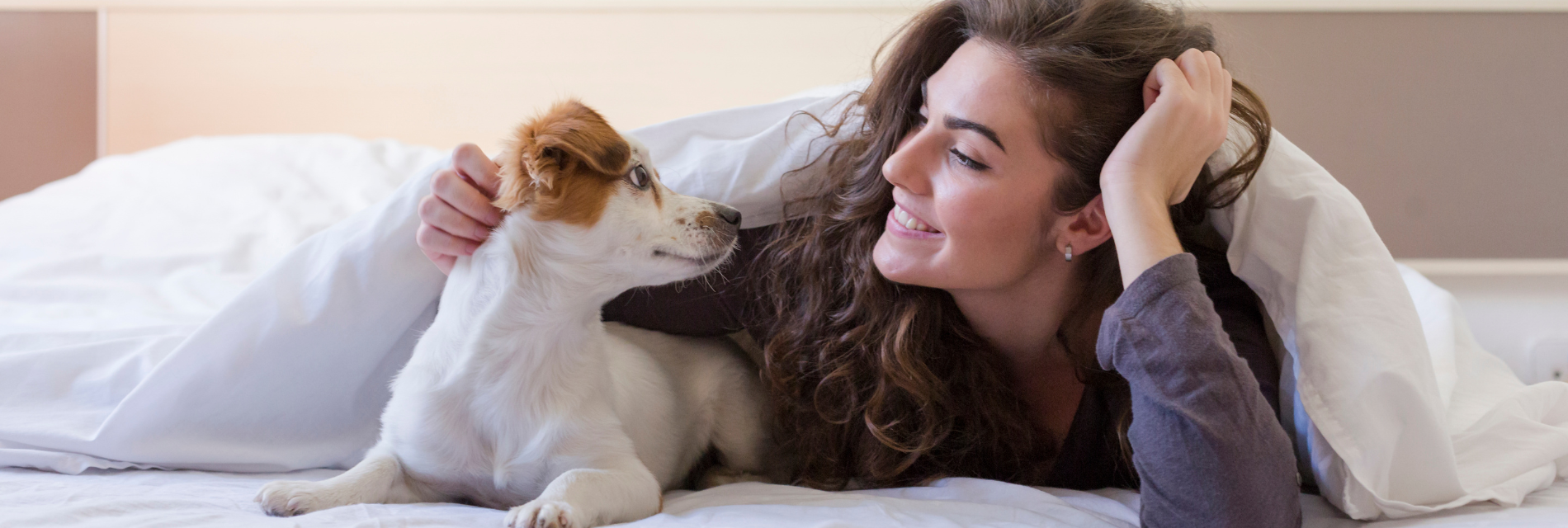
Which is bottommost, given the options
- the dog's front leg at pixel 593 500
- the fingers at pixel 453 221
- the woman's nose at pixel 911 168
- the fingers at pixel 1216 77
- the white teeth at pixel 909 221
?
the dog's front leg at pixel 593 500

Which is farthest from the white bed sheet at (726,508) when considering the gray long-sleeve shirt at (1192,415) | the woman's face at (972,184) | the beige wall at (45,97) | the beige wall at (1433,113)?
the beige wall at (45,97)

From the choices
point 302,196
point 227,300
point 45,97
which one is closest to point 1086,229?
→ point 227,300

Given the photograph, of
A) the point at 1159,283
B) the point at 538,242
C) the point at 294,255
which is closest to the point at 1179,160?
the point at 1159,283

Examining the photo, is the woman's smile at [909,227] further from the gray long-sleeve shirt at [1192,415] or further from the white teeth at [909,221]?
the gray long-sleeve shirt at [1192,415]

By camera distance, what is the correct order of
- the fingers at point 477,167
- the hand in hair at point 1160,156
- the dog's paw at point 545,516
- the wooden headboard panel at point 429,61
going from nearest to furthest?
the dog's paw at point 545,516 < the hand in hair at point 1160,156 < the fingers at point 477,167 < the wooden headboard panel at point 429,61

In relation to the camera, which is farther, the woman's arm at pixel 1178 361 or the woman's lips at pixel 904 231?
the woman's lips at pixel 904 231

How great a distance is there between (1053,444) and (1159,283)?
0.39 metres

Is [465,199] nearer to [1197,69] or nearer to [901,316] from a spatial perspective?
[901,316]

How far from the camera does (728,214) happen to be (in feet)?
3.51

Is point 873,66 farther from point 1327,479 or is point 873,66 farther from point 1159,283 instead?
point 1327,479

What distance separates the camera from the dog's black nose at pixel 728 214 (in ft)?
3.47

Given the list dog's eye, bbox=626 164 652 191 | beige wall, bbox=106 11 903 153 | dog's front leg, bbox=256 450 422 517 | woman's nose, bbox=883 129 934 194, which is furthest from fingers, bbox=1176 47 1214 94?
beige wall, bbox=106 11 903 153

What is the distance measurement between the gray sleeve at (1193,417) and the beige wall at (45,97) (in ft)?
9.45

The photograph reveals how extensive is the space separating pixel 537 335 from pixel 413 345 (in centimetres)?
36
